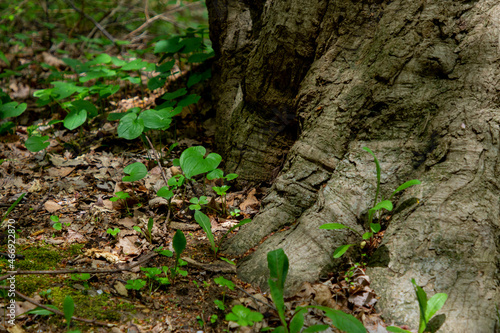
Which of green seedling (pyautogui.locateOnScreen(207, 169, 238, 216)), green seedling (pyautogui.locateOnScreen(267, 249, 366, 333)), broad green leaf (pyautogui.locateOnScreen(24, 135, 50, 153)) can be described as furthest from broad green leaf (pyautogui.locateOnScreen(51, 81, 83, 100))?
green seedling (pyautogui.locateOnScreen(267, 249, 366, 333))

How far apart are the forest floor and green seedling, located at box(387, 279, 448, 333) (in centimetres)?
22

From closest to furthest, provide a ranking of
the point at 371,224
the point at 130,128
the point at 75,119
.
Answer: the point at 371,224, the point at 130,128, the point at 75,119

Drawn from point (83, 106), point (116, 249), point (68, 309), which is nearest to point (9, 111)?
point (83, 106)

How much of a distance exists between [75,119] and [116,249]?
1.65 meters

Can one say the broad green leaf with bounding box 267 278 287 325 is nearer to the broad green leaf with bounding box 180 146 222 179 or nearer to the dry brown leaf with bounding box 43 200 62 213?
the broad green leaf with bounding box 180 146 222 179

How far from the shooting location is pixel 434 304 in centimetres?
150

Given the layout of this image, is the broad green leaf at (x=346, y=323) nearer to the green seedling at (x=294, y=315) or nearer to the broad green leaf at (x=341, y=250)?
the green seedling at (x=294, y=315)

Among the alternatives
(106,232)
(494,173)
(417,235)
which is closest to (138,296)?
(106,232)

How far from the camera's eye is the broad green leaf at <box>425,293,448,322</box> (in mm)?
1487

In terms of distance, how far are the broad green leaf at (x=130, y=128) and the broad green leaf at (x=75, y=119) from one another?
0.71m

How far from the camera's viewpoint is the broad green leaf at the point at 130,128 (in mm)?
2715

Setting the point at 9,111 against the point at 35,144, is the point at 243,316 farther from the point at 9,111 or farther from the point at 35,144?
the point at 9,111

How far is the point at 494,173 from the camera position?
1805 millimetres

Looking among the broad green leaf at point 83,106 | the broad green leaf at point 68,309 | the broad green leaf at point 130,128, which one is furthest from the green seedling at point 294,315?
the broad green leaf at point 83,106
